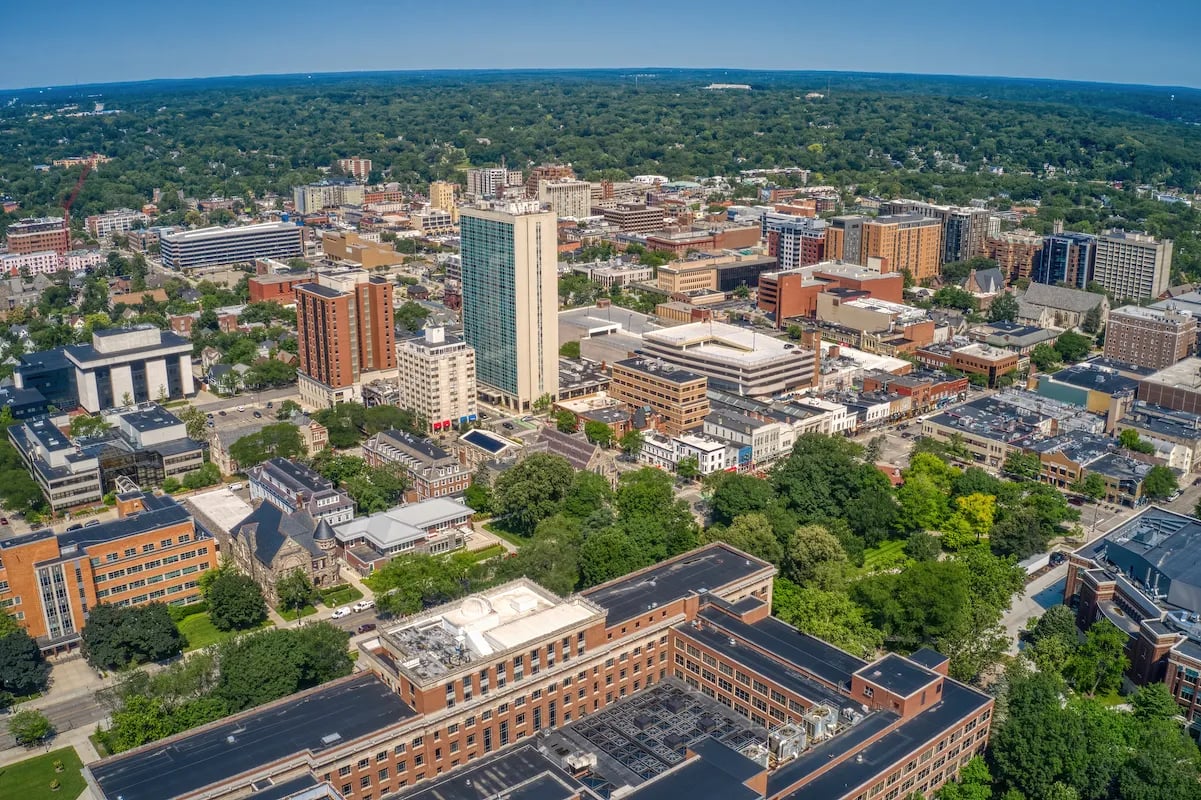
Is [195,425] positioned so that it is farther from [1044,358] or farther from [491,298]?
[1044,358]

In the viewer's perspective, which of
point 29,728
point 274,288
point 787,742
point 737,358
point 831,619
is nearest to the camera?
point 787,742

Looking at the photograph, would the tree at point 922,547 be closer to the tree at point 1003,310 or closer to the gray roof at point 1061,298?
the tree at point 1003,310

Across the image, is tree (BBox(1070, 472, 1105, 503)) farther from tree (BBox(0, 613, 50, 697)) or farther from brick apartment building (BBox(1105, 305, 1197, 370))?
tree (BBox(0, 613, 50, 697))

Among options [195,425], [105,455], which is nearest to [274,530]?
[105,455]

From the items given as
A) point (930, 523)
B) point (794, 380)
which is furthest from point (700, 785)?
point (794, 380)

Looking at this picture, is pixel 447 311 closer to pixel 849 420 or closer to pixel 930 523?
pixel 849 420

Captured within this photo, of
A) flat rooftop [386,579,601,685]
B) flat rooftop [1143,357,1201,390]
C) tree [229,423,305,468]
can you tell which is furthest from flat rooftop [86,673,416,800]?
flat rooftop [1143,357,1201,390]
